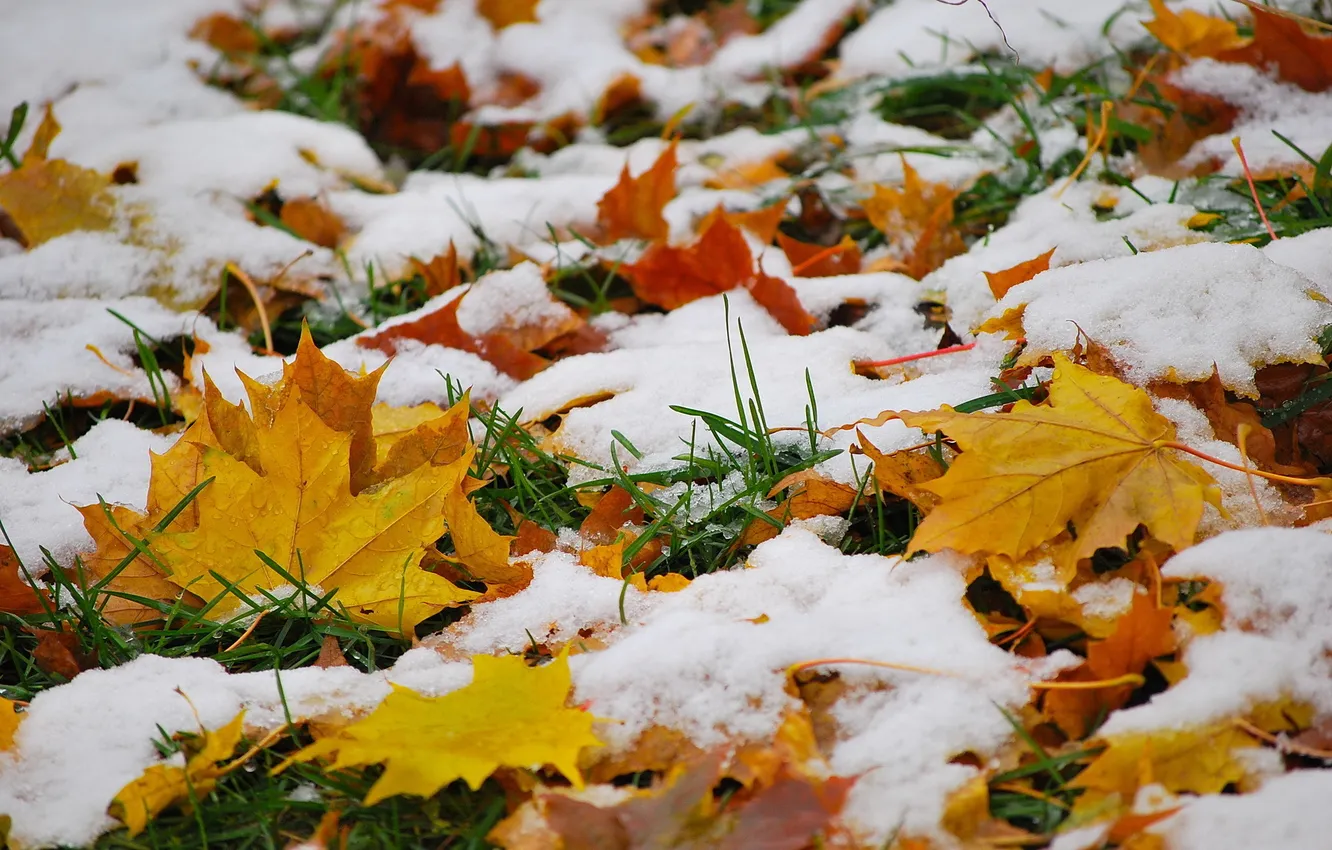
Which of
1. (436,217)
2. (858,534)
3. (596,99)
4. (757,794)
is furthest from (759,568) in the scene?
(596,99)

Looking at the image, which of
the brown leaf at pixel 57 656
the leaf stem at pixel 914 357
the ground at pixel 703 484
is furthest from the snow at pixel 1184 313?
the brown leaf at pixel 57 656

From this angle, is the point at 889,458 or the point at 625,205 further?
the point at 625,205

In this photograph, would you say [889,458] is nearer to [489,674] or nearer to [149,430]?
[489,674]

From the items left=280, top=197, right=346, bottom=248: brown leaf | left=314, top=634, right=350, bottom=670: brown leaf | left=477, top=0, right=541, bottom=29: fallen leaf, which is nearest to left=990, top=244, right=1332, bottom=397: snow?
left=314, top=634, right=350, bottom=670: brown leaf

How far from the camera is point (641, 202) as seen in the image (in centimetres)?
193

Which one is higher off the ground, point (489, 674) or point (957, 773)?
point (489, 674)

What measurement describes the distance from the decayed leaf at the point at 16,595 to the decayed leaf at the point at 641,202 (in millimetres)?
1208

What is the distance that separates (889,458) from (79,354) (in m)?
1.43

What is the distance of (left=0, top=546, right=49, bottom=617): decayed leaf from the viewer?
46.9 inches

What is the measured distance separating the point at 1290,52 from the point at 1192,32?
0.22 meters

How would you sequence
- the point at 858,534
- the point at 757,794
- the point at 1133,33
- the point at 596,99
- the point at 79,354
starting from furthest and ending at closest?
1. the point at 596,99
2. the point at 1133,33
3. the point at 79,354
4. the point at 858,534
5. the point at 757,794

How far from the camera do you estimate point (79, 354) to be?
1.65m

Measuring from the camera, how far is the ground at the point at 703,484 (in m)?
0.91

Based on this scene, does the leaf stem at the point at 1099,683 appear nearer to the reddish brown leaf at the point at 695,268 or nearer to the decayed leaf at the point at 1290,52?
the reddish brown leaf at the point at 695,268
